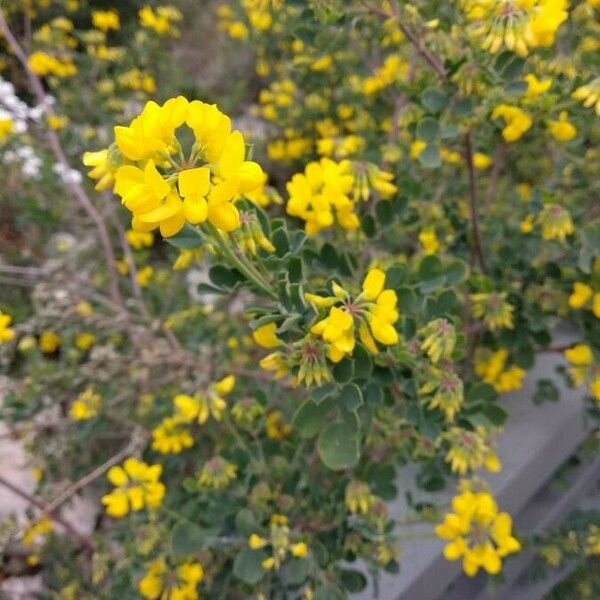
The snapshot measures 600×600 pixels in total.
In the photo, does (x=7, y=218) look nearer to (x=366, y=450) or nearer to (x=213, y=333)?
(x=213, y=333)

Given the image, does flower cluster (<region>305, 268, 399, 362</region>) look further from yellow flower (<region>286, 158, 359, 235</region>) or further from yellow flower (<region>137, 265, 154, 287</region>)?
yellow flower (<region>137, 265, 154, 287</region>)

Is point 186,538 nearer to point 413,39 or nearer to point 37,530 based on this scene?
point 37,530

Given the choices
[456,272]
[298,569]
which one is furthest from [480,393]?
[298,569]

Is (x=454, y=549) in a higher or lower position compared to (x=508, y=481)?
higher

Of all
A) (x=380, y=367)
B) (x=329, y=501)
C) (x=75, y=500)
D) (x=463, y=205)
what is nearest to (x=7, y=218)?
(x=75, y=500)

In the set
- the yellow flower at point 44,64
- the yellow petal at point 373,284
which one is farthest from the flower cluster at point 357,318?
the yellow flower at point 44,64

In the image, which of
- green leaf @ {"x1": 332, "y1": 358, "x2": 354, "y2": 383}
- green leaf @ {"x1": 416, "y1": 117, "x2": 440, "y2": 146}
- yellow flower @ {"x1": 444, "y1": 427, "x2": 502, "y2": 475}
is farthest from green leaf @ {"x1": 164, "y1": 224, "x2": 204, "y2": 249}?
yellow flower @ {"x1": 444, "y1": 427, "x2": 502, "y2": 475}

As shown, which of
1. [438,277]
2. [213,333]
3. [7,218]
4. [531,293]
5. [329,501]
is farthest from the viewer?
[7,218]
